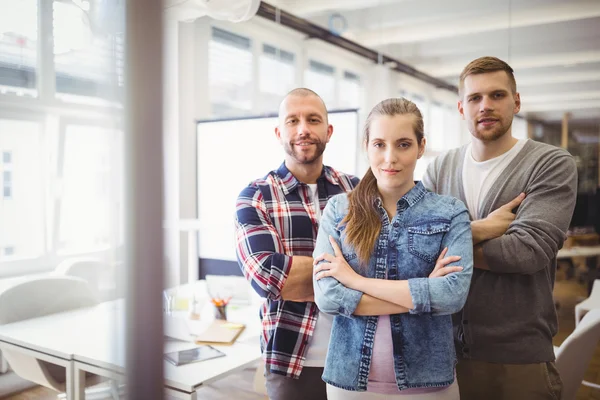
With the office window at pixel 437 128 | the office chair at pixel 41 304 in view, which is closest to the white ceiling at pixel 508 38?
the office window at pixel 437 128

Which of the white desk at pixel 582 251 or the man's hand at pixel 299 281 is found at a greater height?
the man's hand at pixel 299 281

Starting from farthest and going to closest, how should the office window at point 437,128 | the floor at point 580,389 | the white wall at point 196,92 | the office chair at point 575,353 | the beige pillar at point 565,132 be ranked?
the office window at point 437,128 < the white wall at point 196,92 < the beige pillar at point 565,132 < the floor at point 580,389 < the office chair at point 575,353

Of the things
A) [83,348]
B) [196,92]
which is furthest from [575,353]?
[196,92]

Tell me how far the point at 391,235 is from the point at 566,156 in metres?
0.59

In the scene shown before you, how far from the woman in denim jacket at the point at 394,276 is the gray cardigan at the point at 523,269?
0.17m

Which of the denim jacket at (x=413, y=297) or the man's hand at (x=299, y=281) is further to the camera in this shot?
the man's hand at (x=299, y=281)

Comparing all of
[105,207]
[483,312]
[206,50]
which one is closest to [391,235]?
[483,312]

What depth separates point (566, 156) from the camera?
134 centimetres

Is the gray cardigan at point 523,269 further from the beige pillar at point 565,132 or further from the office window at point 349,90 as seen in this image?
the office window at point 349,90

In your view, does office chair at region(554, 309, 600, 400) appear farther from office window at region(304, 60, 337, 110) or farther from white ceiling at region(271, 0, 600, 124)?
office window at region(304, 60, 337, 110)

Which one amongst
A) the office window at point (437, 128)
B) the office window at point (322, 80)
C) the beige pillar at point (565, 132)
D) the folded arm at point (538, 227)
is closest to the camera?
the folded arm at point (538, 227)

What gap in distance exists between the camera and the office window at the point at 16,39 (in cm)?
282

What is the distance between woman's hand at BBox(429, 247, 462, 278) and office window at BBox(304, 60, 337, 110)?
17.1 ft

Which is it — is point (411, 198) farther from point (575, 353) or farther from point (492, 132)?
point (575, 353)
